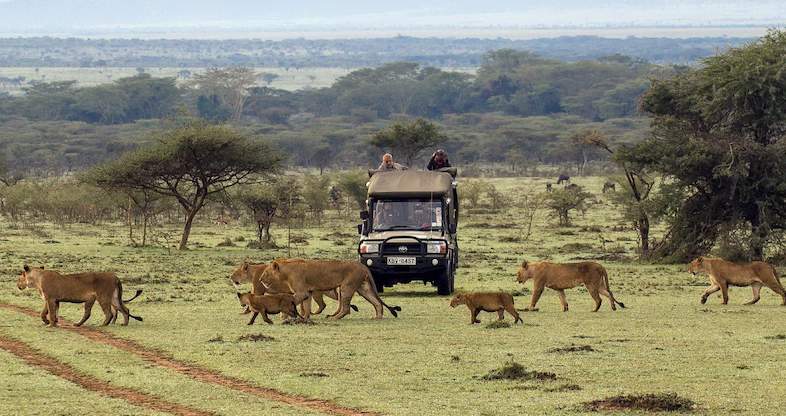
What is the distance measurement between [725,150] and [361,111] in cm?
10415

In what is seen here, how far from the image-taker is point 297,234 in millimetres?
40594

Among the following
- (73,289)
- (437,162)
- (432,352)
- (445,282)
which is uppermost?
(437,162)

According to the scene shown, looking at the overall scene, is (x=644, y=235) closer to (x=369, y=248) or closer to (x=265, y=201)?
(x=265, y=201)

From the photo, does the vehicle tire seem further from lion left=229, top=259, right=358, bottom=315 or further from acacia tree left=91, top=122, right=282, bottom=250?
acacia tree left=91, top=122, right=282, bottom=250

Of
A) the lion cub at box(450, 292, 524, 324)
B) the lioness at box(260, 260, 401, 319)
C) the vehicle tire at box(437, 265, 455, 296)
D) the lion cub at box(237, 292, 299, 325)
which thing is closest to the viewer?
the lion cub at box(237, 292, 299, 325)

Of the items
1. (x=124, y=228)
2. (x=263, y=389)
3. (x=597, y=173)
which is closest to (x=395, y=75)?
(x=597, y=173)

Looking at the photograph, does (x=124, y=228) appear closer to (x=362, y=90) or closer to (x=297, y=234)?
(x=297, y=234)

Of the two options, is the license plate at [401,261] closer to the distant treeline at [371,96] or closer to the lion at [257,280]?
the lion at [257,280]

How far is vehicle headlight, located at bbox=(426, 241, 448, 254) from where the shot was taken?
21984mm

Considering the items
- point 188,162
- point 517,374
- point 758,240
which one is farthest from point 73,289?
point 188,162

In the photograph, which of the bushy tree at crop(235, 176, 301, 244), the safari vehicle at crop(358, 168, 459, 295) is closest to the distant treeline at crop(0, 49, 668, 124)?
the bushy tree at crop(235, 176, 301, 244)

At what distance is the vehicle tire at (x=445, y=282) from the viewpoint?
22.4 meters

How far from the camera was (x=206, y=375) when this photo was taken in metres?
14.2

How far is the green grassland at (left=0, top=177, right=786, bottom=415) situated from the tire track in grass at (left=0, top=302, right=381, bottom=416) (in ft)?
0.48
